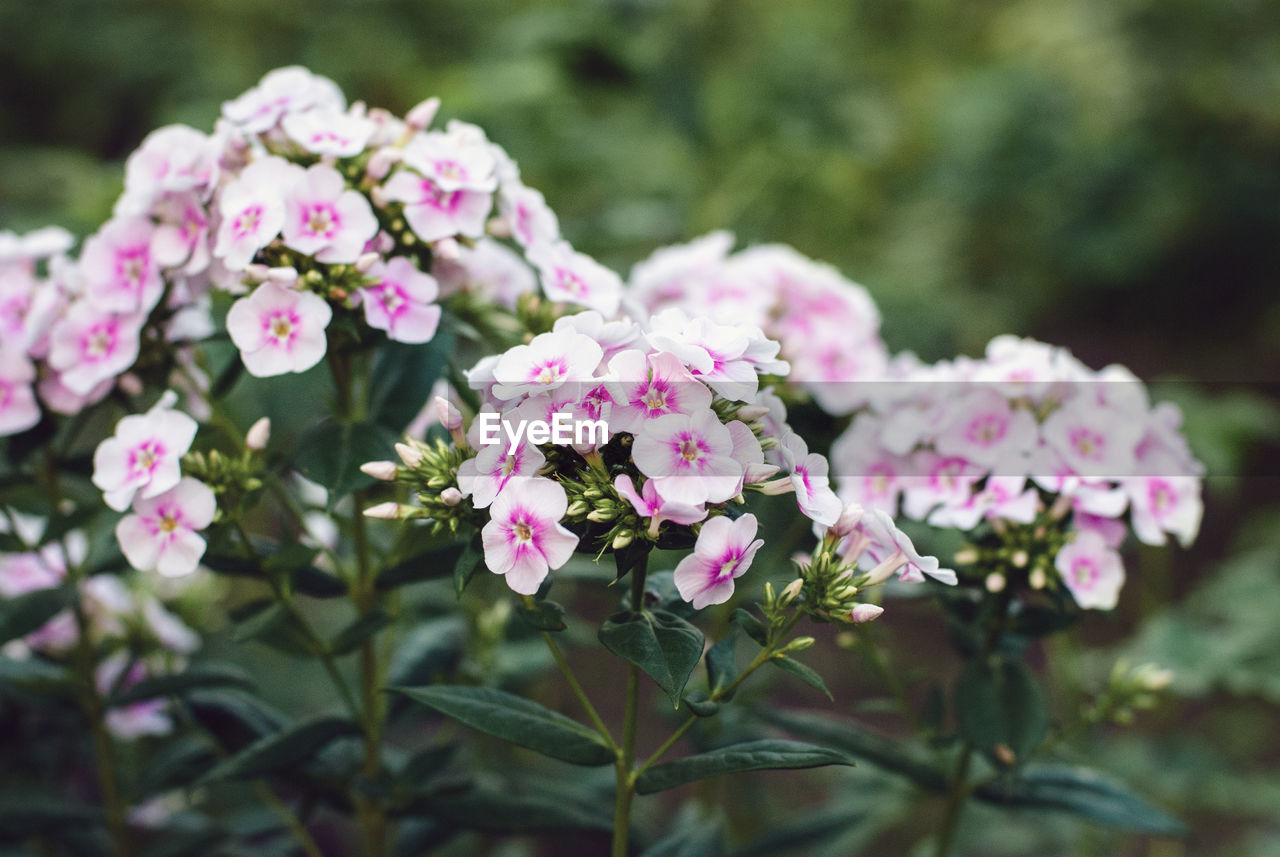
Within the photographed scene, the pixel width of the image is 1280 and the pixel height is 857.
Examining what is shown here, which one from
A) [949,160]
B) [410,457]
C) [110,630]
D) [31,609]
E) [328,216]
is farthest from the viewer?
[949,160]

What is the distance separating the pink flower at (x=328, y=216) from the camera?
3.59ft

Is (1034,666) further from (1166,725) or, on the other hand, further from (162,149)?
(162,149)

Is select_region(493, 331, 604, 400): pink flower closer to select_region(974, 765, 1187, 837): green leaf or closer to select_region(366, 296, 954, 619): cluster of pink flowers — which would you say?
select_region(366, 296, 954, 619): cluster of pink flowers

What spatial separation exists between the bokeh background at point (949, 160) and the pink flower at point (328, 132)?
42.3 inches

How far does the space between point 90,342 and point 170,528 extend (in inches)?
11.4

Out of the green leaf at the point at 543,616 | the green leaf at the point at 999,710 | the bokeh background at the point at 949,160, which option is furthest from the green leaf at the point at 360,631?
the bokeh background at the point at 949,160

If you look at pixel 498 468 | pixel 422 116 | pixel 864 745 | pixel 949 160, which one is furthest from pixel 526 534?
pixel 949 160

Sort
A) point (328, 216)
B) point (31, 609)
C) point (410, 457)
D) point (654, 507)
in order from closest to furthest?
point (654, 507), point (410, 457), point (328, 216), point (31, 609)

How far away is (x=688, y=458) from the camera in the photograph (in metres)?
0.89

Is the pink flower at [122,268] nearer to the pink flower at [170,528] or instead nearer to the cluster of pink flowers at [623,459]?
the pink flower at [170,528]

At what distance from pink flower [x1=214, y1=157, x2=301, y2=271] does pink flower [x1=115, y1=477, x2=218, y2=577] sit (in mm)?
256

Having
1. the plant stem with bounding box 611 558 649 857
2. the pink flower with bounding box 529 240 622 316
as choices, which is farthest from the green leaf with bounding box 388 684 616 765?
the pink flower with bounding box 529 240 622 316

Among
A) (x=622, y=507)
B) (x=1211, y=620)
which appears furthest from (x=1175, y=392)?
(x=622, y=507)

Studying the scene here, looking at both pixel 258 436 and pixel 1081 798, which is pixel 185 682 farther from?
pixel 1081 798
